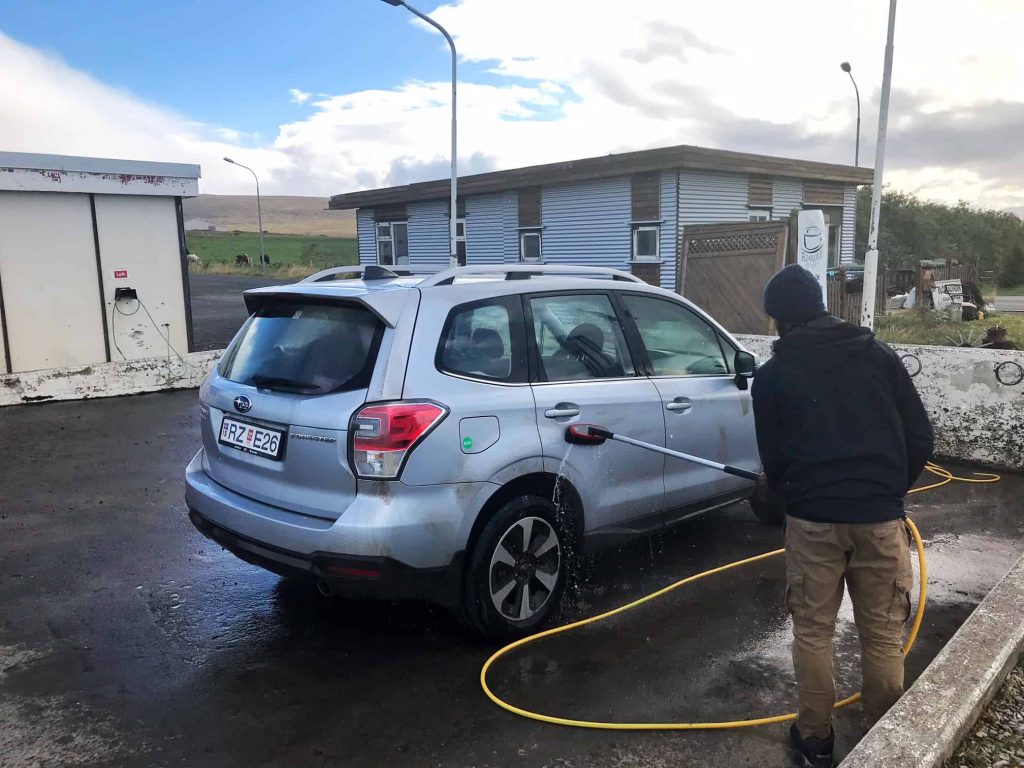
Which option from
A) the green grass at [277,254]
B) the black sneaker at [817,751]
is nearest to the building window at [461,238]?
the black sneaker at [817,751]

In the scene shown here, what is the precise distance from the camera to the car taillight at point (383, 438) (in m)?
3.40

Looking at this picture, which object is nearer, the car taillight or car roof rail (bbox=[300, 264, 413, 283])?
→ the car taillight

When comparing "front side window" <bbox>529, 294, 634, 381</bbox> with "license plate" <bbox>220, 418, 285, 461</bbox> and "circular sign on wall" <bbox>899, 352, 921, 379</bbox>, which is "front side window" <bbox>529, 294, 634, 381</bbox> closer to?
"license plate" <bbox>220, 418, 285, 461</bbox>

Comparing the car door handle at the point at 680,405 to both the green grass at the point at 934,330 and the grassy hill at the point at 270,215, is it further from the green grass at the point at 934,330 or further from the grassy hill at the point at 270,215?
the grassy hill at the point at 270,215

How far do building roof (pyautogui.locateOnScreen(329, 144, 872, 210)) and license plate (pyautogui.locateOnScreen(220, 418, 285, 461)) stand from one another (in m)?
13.4

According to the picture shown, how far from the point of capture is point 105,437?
27.3 ft

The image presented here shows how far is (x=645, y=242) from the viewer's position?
17.4m

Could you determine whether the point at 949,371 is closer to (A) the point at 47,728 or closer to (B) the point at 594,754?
(B) the point at 594,754

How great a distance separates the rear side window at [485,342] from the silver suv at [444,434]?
0.03ft

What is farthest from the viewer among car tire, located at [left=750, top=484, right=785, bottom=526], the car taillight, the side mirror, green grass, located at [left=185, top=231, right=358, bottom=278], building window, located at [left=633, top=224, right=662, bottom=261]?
green grass, located at [left=185, top=231, right=358, bottom=278]

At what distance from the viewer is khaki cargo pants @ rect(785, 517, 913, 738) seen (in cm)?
287

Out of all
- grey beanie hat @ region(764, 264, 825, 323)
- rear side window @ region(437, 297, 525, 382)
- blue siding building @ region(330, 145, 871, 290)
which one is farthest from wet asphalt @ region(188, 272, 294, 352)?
grey beanie hat @ region(764, 264, 825, 323)

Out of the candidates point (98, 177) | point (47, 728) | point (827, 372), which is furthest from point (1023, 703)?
point (98, 177)

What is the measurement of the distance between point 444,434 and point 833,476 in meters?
1.56
